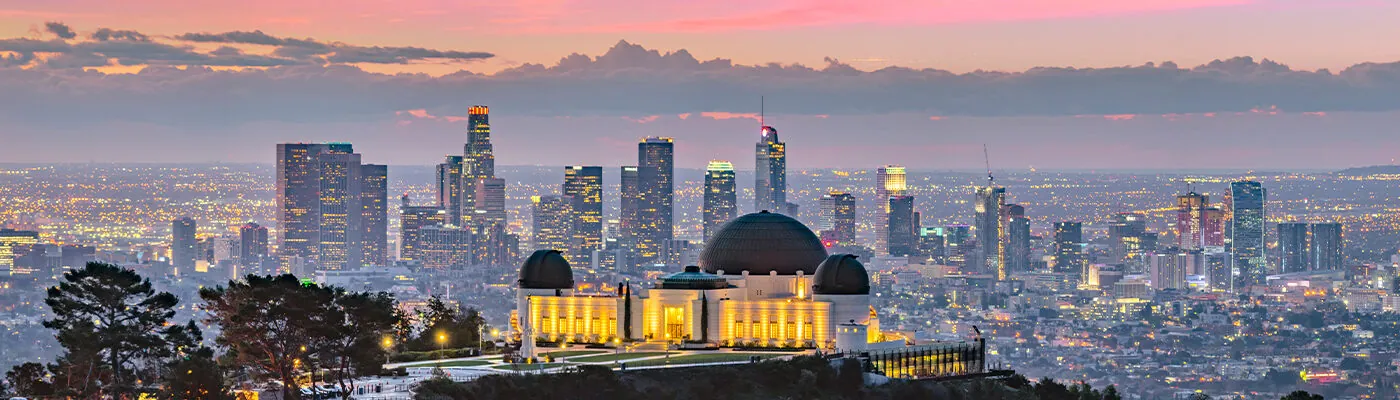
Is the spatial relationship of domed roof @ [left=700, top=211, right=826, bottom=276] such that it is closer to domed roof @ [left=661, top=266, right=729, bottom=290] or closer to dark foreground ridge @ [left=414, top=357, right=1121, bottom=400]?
domed roof @ [left=661, top=266, right=729, bottom=290]

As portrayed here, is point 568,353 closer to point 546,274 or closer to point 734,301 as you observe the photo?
point 734,301

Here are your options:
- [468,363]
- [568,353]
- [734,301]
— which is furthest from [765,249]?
[468,363]

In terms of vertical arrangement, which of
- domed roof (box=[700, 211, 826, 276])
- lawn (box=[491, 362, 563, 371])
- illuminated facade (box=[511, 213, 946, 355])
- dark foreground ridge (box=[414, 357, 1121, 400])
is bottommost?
dark foreground ridge (box=[414, 357, 1121, 400])

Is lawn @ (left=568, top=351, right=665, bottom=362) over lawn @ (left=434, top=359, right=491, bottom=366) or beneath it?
beneath

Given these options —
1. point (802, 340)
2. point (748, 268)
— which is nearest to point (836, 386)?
point (802, 340)

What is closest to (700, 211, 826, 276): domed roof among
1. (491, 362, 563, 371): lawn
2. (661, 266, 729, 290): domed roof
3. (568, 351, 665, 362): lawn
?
(661, 266, 729, 290): domed roof

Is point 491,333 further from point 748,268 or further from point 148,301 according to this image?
point 148,301
